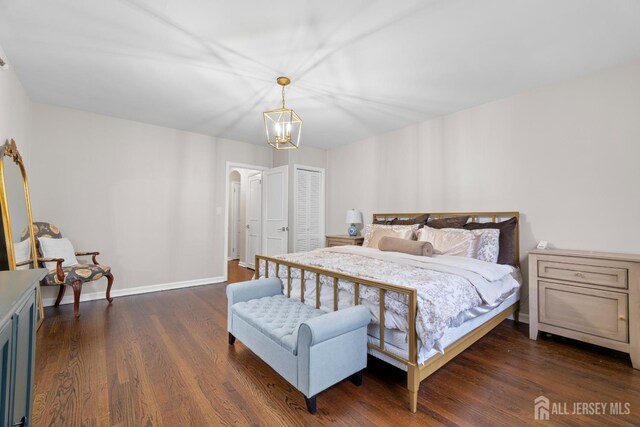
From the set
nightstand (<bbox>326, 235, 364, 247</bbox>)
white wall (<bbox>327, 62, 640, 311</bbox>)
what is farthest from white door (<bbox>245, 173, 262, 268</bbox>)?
white wall (<bbox>327, 62, 640, 311</bbox>)

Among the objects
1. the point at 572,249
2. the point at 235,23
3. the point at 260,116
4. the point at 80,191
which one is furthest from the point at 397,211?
the point at 80,191

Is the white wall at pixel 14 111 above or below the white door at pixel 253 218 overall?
above

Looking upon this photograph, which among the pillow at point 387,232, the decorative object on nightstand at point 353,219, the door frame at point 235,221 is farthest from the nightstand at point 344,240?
the door frame at point 235,221

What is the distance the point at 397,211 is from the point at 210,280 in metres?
3.24

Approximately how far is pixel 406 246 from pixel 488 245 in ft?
2.70

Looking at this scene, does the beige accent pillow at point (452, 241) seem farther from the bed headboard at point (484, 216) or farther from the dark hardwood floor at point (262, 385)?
the dark hardwood floor at point (262, 385)

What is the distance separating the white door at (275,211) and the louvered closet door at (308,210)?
8.6 inches

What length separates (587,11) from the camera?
6.33 feet

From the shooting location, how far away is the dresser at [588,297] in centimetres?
224

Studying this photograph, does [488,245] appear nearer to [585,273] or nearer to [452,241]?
[452,241]

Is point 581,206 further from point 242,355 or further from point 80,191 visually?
point 80,191

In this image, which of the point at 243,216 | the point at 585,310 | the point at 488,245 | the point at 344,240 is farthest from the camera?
the point at 243,216

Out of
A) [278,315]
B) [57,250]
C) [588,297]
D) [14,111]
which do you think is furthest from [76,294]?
[588,297]

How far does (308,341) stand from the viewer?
162 cm
